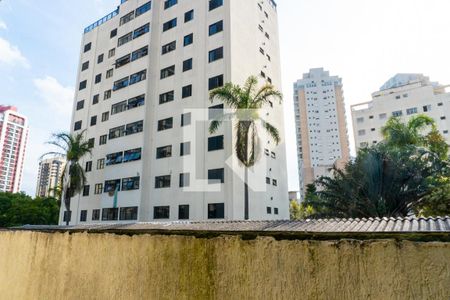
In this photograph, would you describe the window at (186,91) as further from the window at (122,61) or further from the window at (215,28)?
the window at (122,61)

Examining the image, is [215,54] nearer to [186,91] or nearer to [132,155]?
[186,91]

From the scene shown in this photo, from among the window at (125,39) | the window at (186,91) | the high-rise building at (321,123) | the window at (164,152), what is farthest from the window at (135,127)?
the high-rise building at (321,123)

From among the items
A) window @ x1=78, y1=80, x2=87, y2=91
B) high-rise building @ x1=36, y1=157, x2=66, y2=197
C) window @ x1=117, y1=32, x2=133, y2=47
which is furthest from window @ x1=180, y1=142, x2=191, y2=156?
high-rise building @ x1=36, y1=157, x2=66, y2=197

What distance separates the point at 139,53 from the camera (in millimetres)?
32000

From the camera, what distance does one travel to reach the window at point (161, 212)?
26.0 m

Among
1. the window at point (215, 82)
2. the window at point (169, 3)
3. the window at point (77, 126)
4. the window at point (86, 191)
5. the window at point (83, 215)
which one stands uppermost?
the window at point (169, 3)

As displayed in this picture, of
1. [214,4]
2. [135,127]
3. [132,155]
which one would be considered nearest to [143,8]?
[214,4]

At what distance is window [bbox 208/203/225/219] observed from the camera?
23.2m

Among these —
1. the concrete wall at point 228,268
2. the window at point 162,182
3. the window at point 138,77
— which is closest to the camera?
the concrete wall at point 228,268

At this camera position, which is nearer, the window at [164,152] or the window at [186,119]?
the window at [186,119]

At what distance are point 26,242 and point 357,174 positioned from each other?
1737cm

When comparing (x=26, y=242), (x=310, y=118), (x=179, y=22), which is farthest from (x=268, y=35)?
(x=310, y=118)

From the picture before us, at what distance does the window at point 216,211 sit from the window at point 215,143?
189 inches

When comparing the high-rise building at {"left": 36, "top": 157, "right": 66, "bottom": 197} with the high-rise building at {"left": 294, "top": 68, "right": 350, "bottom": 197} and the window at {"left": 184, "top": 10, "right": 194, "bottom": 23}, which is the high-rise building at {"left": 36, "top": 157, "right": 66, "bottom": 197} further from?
the high-rise building at {"left": 294, "top": 68, "right": 350, "bottom": 197}
